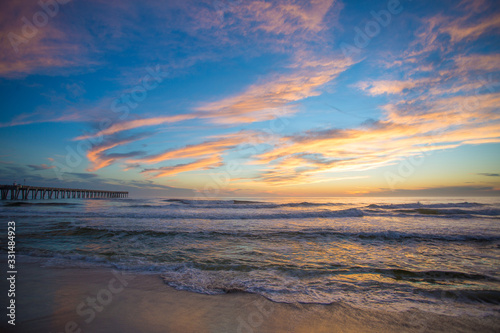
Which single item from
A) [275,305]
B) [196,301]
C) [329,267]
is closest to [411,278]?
[329,267]

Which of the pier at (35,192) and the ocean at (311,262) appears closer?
the ocean at (311,262)

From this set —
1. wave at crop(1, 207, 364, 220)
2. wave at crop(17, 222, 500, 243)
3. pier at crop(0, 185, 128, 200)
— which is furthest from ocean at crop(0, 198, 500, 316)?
pier at crop(0, 185, 128, 200)

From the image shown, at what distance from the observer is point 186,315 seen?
3.75 m

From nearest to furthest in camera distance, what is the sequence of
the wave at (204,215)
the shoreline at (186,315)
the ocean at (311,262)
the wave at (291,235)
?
the shoreline at (186,315)
the ocean at (311,262)
the wave at (291,235)
the wave at (204,215)

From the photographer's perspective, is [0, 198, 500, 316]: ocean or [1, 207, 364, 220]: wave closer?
[0, 198, 500, 316]: ocean

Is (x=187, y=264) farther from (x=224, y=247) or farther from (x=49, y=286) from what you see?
(x=49, y=286)

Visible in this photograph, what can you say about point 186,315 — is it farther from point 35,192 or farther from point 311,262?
point 35,192

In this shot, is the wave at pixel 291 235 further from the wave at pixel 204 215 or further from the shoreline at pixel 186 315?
the wave at pixel 204 215

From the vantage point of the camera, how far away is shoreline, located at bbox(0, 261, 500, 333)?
11.1 feet

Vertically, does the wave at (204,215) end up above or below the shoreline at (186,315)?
below

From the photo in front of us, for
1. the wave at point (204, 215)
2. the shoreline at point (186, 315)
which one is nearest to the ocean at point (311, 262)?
the shoreline at point (186, 315)

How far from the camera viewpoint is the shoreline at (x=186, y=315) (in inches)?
134

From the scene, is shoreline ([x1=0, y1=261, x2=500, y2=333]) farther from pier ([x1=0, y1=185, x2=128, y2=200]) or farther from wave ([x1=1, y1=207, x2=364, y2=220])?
pier ([x1=0, y1=185, x2=128, y2=200])

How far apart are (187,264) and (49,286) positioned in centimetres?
318
